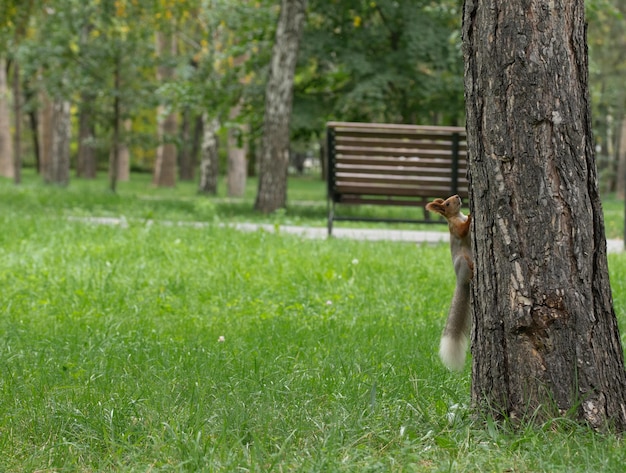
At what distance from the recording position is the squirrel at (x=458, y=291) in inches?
128

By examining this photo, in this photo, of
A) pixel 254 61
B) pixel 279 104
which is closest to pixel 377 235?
pixel 279 104

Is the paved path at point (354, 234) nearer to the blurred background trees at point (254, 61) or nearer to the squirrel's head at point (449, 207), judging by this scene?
the blurred background trees at point (254, 61)

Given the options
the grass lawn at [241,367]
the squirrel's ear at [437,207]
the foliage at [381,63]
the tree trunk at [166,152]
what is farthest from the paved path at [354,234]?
the tree trunk at [166,152]

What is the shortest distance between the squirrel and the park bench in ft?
19.1


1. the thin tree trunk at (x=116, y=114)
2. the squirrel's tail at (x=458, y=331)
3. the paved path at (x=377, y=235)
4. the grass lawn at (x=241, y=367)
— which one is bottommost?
the paved path at (x=377, y=235)

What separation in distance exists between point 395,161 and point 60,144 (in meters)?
17.5

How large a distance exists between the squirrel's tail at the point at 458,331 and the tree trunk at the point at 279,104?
10.0 m

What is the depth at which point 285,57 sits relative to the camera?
513 inches

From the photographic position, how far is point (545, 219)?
112 inches

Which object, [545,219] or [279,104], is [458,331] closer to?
[545,219]

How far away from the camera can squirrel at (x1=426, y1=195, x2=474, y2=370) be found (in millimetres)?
3246

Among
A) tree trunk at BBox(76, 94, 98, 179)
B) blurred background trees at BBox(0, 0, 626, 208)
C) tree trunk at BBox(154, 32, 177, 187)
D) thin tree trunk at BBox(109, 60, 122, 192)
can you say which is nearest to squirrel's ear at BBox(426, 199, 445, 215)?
blurred background trees at BBox(0, 0, 626, 208)

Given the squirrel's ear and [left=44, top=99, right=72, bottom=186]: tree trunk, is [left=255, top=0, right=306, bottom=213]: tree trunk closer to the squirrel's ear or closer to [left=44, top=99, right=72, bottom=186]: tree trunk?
the squirrel's ear

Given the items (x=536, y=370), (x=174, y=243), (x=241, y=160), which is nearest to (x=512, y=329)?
(x=536, y=370)
